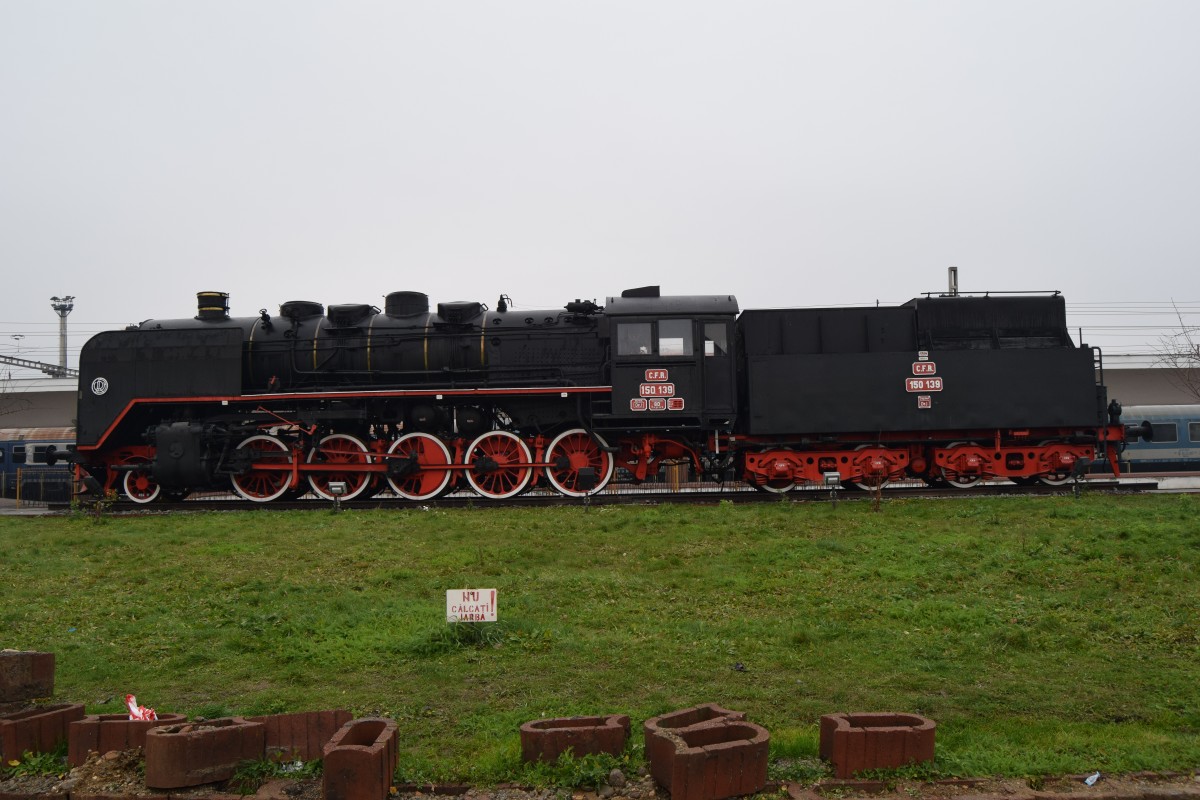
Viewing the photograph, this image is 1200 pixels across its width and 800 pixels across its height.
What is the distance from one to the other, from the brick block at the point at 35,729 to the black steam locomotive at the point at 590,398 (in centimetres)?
1029

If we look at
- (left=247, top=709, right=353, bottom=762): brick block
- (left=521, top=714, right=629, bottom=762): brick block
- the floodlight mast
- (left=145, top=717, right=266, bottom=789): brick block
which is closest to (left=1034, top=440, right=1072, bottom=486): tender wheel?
(left=521, top=714, right=629, bottom=762): brick block

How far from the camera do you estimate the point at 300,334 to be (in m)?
17.0

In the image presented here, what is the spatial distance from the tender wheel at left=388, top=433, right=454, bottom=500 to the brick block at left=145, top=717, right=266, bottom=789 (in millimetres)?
11896

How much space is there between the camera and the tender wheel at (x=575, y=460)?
16016 millimetres

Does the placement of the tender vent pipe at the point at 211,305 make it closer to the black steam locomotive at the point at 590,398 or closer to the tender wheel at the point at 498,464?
the black steam locomotive at the point at 590,398

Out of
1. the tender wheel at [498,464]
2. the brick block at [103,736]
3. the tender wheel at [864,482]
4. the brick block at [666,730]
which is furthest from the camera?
the tender wheel at [498,464]

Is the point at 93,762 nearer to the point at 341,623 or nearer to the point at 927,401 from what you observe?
the point at 341,623

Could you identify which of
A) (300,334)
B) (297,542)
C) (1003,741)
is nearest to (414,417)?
(300,334)

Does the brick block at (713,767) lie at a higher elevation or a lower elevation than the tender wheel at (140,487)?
lower

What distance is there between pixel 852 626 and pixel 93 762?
5.39 meters

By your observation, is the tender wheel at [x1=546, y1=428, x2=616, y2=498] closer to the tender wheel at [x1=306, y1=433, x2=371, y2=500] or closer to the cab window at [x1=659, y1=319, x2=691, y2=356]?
the cab window at [x1=659, y1=319, x2=691, y2=356]

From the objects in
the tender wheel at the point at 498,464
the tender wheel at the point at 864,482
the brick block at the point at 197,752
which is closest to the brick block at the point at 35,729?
the brick block at the point at 197,752

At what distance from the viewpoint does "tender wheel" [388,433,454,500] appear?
53.0 ft

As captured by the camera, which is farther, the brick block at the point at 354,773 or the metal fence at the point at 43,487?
the metal fence at the point at 43,487
